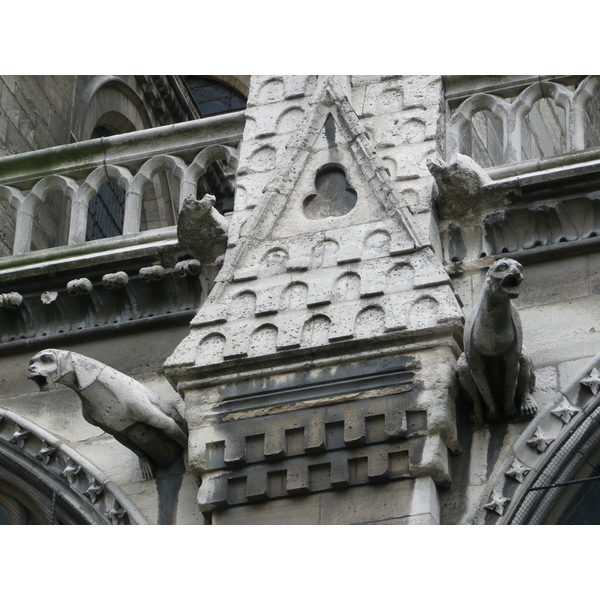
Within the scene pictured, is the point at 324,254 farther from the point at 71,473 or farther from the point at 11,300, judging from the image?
the point at 11,300

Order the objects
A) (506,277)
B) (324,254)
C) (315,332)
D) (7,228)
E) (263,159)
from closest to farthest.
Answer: (506,277) < (315,332) < (324,254) < (263,159) < (7,228)

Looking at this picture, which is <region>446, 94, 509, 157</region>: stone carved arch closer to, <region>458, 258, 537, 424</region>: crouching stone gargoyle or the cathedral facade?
the cathedral facade

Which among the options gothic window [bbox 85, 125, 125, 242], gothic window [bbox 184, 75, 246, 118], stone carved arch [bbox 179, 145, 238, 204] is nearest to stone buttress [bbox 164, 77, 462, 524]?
stone carved arch [bbox 179, 145, 238, 204]

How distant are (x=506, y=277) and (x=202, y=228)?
6.62 ft

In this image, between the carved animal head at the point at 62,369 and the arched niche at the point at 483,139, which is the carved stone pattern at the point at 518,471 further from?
the arched niche at the point at 483,139

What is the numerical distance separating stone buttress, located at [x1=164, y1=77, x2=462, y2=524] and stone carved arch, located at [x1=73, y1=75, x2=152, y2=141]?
433 centimetres

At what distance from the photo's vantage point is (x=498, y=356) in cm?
612

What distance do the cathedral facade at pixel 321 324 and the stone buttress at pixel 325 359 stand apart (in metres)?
0.01

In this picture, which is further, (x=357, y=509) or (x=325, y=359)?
(x=325, y=359)

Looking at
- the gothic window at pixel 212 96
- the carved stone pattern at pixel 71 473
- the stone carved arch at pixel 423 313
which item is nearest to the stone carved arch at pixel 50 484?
the carved stone pattern at pixel 71 473

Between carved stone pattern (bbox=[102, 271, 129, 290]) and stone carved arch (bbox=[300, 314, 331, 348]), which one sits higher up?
carved stone pattern (bbox=[102, 271, 129, 290])

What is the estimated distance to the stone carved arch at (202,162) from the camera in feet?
26.0

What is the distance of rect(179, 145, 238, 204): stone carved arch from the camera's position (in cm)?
793

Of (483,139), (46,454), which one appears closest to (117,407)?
(46,454)
